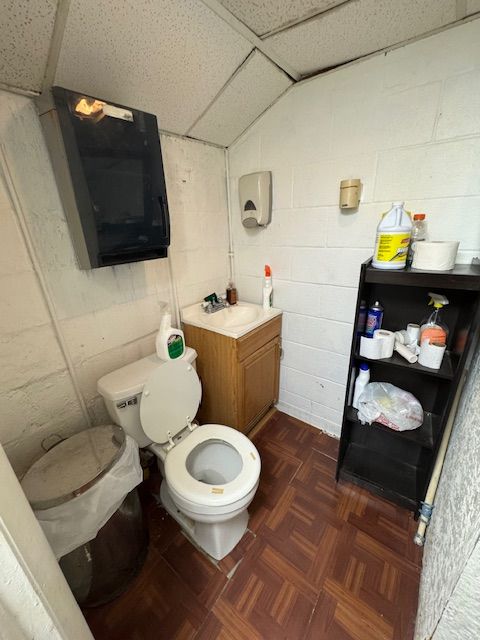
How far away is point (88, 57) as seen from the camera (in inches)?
32.4

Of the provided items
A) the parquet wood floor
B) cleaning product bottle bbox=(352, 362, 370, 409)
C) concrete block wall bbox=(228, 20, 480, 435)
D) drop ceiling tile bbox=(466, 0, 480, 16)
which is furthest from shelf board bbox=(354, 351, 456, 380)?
drop ceiling tile bbox=(466, 0, 480, 16)

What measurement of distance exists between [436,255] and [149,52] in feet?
3.97

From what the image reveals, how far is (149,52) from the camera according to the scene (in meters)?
0.88

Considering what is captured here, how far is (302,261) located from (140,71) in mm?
1068

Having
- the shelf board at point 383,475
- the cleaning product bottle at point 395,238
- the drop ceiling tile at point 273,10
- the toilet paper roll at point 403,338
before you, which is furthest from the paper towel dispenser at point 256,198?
the shelf board at point 383,475

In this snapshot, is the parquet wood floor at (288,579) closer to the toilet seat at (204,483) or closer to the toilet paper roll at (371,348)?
the toilet seat at (204,483)

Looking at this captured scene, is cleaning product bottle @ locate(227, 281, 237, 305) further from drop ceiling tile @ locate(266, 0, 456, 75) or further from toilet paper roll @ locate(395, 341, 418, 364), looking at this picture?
drop ceiling tile @ locate(266, 0, 456, 75)

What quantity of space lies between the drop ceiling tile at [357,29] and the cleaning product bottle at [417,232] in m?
0.63

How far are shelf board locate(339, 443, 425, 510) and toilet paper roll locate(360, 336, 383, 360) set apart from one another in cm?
68

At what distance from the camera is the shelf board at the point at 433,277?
850 millimetres

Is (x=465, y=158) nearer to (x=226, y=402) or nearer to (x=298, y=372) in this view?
(x=298, y=372)

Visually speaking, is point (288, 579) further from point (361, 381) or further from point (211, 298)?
point (211, 298)

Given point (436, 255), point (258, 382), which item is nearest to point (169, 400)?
point (258, 382)

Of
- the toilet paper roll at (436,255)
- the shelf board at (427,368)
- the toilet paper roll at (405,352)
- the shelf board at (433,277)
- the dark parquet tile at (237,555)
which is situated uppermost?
the toilet paper roll at (436,255)
